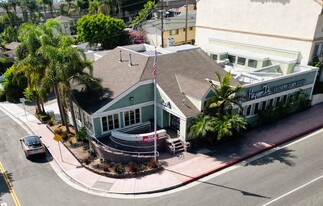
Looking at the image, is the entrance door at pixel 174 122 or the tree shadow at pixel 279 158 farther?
the entrance door at pixel 174 122

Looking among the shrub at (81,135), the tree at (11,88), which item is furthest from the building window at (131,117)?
the tree at (11,88)

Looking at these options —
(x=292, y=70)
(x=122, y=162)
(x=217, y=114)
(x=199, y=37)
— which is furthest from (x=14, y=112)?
(x=292, y=70)

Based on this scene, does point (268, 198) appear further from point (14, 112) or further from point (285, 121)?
point (14, 112)

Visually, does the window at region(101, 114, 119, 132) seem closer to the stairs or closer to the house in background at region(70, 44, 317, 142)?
the house in background at region(70, 44, 317, 142)

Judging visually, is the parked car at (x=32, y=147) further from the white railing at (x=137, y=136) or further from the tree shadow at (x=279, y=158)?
the tree shadow at (x=279, y=158)

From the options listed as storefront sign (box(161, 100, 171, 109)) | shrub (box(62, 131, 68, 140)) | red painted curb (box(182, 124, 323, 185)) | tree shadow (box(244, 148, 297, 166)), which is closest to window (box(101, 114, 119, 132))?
storefront sign (box(161, 100, 171, 109))
